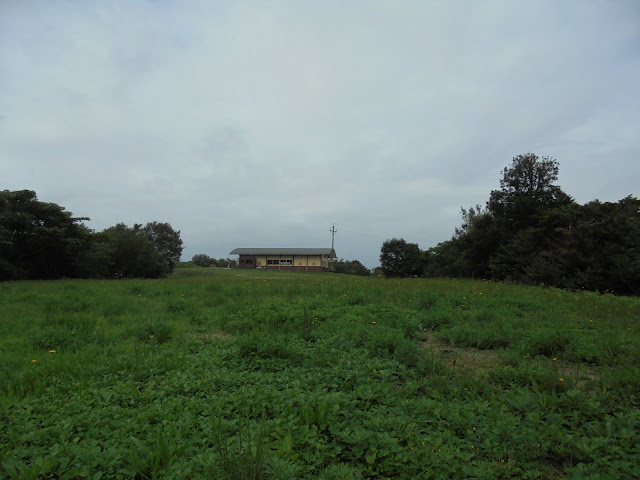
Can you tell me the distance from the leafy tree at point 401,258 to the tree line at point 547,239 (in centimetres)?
685

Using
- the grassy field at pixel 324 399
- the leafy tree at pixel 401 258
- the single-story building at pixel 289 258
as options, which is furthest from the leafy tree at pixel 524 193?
the single-story building at pixel 289 258

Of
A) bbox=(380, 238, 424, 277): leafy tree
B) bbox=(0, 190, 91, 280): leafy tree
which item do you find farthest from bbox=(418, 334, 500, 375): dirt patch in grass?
bbox=(380, 238, 424, 277): leafy tree

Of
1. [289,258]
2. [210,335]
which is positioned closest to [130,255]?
[210,335]

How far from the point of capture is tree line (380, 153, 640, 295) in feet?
55.2

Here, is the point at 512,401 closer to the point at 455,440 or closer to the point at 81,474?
the point at 455,440

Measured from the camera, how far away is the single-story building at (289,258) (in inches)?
2662

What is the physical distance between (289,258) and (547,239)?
170 ft

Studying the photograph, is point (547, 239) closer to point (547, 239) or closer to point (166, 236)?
point (547, 239)

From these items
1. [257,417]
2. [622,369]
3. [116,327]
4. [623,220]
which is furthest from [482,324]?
[623,220]

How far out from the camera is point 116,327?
20.8 ft

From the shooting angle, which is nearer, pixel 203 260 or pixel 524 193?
pixel 524 193

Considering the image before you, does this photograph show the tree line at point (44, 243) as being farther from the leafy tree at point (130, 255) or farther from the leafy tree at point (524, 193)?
the leafy tree at point (524, 193)

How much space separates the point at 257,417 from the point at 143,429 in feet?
3.10

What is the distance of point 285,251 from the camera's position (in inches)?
2726
